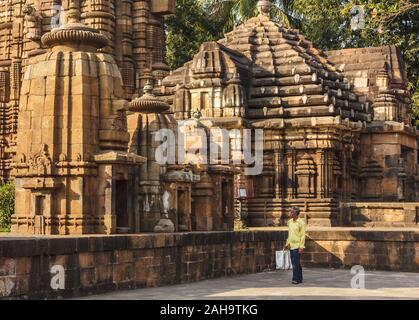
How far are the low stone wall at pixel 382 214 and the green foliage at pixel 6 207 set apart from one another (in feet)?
39.0

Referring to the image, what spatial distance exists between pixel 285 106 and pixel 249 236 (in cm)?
1101

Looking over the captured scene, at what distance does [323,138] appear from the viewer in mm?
28312

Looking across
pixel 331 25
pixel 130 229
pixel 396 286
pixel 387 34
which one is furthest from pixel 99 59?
pixel 331 25

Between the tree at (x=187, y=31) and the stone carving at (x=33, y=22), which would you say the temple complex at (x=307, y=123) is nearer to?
the stone carving at (x=33, y=22)

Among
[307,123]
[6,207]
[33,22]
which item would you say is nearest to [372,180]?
[307,123]

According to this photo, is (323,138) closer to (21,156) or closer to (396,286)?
(396,286)

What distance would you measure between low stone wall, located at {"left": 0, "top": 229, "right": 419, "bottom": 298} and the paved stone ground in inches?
15.1

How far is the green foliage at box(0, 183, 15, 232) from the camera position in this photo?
71.5 feet

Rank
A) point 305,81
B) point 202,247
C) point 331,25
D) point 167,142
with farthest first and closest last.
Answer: point 331,25
point 305,81
point 167,142
point 202,247

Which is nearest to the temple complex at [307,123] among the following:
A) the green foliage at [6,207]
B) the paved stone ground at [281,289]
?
the green foliage at [6,207]

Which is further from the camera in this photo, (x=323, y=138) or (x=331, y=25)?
(x=331, y=25)

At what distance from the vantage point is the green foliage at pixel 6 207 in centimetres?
2180

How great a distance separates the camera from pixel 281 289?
15.3m

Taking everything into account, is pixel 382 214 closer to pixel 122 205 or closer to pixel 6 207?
pixel 6 207
